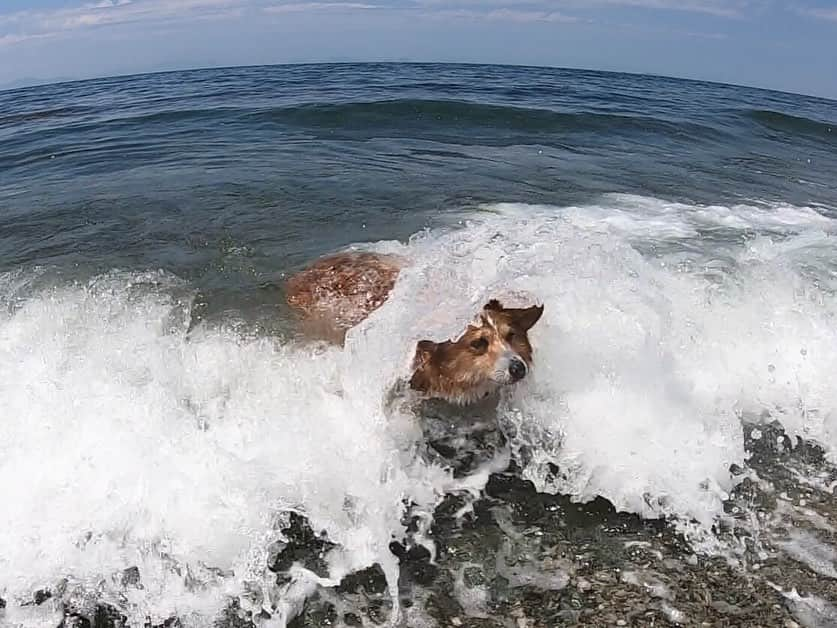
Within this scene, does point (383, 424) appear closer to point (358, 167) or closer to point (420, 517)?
point (420, 517)

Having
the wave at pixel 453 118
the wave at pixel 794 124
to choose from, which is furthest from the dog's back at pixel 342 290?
the wave at pixel 794 124

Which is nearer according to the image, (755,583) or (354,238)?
(755,583)

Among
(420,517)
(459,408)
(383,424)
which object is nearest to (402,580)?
(420,517)

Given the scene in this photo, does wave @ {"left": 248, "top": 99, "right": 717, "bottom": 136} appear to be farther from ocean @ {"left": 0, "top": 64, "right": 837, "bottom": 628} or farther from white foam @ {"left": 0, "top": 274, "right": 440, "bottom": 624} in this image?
white foam @ {"left": 0, "top": 274, "right": 440, "bottom": 624}

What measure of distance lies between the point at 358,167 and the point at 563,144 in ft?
17.4

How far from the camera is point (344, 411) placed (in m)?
4.62

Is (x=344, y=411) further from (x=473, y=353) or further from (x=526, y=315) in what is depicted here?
(x=526, y=315)

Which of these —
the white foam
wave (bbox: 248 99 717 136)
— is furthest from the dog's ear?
wave (bbox: 248 99 717 136)

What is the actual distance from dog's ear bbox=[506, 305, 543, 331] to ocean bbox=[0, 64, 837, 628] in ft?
0.86

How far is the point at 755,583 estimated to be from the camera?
3.47 m

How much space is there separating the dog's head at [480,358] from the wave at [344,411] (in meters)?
0.15

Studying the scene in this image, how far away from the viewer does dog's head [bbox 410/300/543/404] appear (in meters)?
4.72

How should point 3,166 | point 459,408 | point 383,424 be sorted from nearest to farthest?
1. point 383,424
2. point 459,408
3. point 3,166

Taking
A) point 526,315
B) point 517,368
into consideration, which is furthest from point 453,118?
point 517,368
